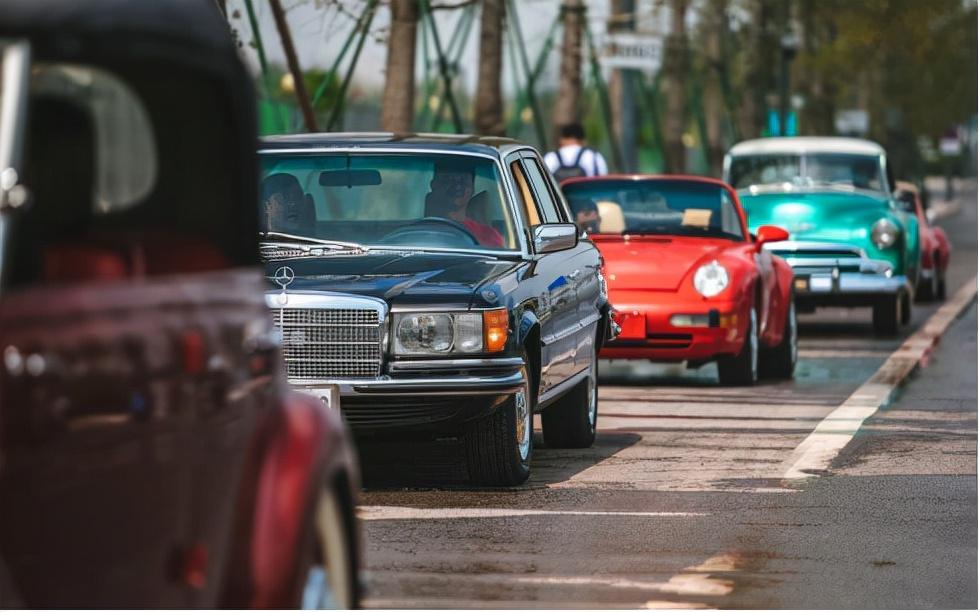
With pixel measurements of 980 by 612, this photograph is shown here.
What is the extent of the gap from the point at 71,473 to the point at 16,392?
0.66ft

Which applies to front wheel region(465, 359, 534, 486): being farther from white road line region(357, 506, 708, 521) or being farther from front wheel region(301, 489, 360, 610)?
front wheel region(301, 489, 360, 610)

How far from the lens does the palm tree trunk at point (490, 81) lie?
25.3 meters

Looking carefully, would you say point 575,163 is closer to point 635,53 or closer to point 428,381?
point 635,53

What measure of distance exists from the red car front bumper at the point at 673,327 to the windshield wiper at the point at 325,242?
487cm

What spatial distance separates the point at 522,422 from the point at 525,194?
1538 millimetres

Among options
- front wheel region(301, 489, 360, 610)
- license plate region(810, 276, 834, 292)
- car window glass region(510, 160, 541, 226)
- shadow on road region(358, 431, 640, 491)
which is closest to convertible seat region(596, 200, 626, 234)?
shadow on road region(358, 431, 640, 491)

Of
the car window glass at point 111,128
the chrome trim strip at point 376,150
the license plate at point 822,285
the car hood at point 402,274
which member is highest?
the car window glass at point 111,128

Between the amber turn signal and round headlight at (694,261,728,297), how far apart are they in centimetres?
583

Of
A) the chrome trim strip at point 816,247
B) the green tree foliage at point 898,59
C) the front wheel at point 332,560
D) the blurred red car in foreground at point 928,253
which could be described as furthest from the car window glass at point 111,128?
the green tree foliage at point 898,59

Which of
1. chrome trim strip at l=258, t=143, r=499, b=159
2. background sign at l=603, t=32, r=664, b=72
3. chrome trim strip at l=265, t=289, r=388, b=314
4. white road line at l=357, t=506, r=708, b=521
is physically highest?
background sign at l=603, t=32, r=664, b=72

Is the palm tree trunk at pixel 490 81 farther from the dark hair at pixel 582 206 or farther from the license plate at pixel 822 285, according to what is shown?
the dark hair at pixel 582 206

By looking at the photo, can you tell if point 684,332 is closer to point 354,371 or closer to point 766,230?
point 766,230

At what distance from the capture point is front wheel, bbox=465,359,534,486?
31.0ft

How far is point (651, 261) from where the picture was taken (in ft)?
49.4
